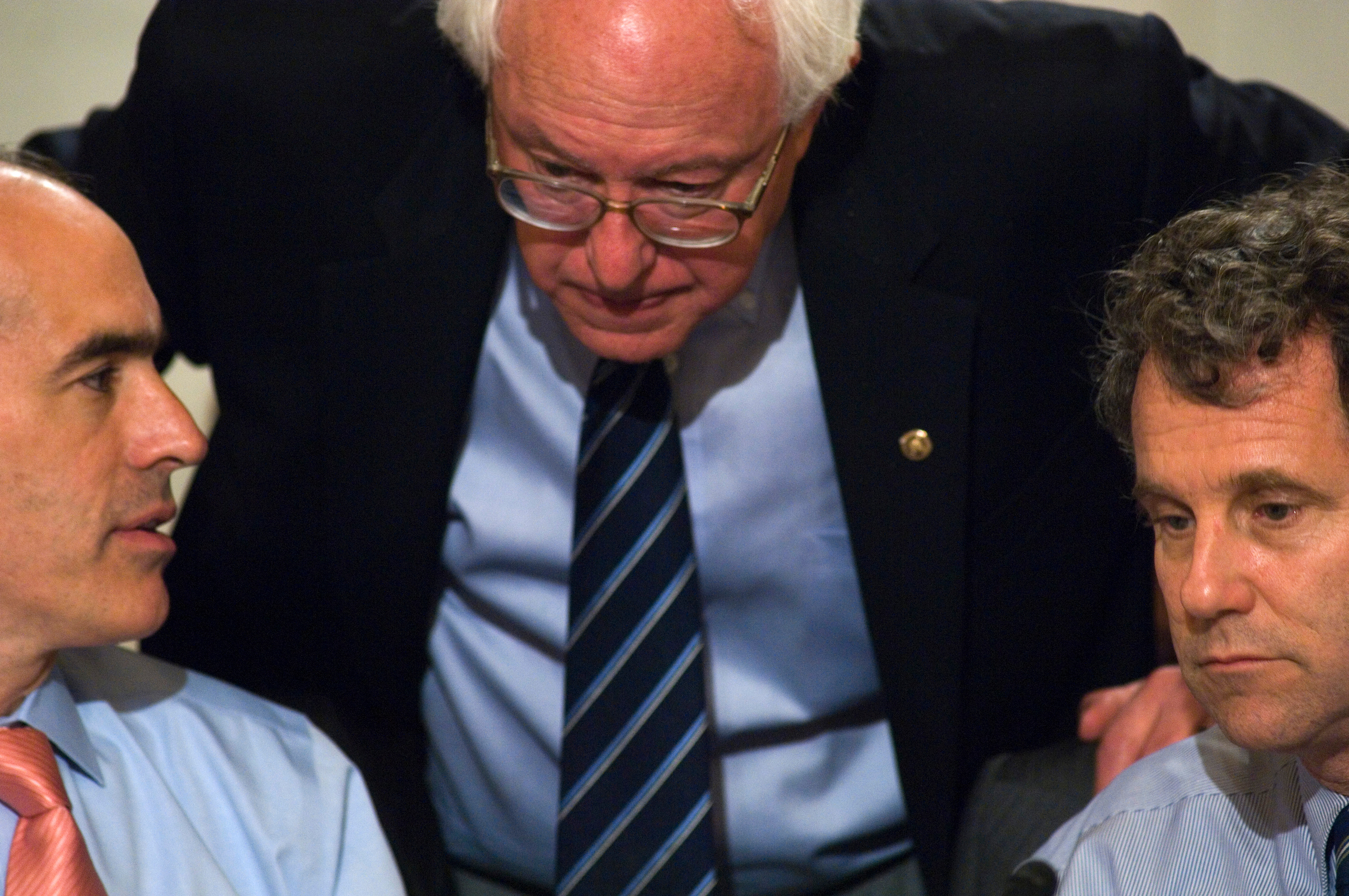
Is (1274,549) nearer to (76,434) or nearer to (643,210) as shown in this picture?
(643,210)

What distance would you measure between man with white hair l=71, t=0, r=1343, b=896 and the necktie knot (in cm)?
63

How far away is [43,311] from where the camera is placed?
1.79 meters

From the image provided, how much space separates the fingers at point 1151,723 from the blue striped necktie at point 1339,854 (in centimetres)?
44

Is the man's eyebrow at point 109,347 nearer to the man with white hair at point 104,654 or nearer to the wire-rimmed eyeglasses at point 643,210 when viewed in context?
the man with white hair at point 104,654

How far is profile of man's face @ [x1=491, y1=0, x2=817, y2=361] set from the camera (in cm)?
187

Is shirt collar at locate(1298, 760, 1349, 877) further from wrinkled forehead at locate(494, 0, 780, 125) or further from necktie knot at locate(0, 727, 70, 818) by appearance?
necktie knot at locate(0, 727, 70, 818)

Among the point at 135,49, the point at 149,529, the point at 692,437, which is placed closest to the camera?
the point at 149,529

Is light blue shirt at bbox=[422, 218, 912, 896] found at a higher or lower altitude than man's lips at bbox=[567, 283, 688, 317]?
lower

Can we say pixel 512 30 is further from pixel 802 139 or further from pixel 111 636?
pixel 111 636

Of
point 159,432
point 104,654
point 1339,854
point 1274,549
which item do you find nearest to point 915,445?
point 1274,549

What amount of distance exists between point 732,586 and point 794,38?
31.5 inches

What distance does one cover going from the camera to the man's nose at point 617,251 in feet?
6.41

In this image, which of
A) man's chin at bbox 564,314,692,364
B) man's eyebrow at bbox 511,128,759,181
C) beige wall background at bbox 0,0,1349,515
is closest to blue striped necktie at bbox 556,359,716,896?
man's chin at bbox 564,314,692,364

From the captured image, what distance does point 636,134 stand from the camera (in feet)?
6.17
